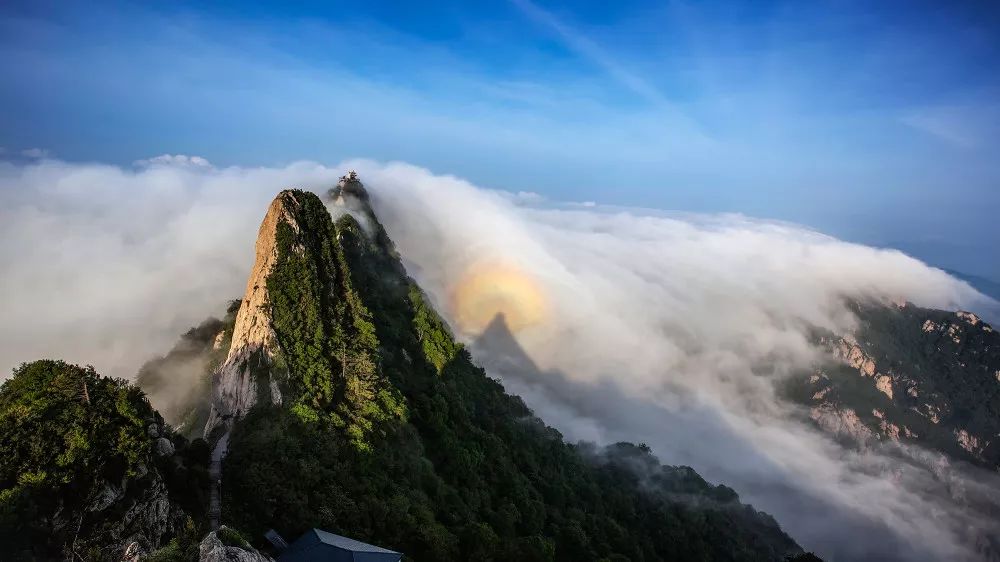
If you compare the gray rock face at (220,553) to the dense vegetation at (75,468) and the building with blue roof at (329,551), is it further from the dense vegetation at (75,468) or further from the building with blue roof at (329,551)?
the dense vegetation at (75,468)

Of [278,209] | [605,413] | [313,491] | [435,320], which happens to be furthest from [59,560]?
[605,413]

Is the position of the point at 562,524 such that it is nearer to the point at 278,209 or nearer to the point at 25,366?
the point at 278,209

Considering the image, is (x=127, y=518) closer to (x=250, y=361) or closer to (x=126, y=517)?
(x=126, y=517)

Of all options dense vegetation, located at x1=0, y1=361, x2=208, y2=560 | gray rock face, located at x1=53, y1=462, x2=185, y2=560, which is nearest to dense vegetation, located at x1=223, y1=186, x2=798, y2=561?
gray rock face, located at x1=53, y1=462, x2=185, y2=560

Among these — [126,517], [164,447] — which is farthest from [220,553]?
[164,447]

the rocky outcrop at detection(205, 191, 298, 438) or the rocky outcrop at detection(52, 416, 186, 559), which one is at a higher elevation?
the rocky outcrop at detection(205, 191, 298, 438)

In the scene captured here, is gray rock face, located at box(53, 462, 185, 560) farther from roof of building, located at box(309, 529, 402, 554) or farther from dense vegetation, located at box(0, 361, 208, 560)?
roof of building, located at box(309, 529, 402, 554)
